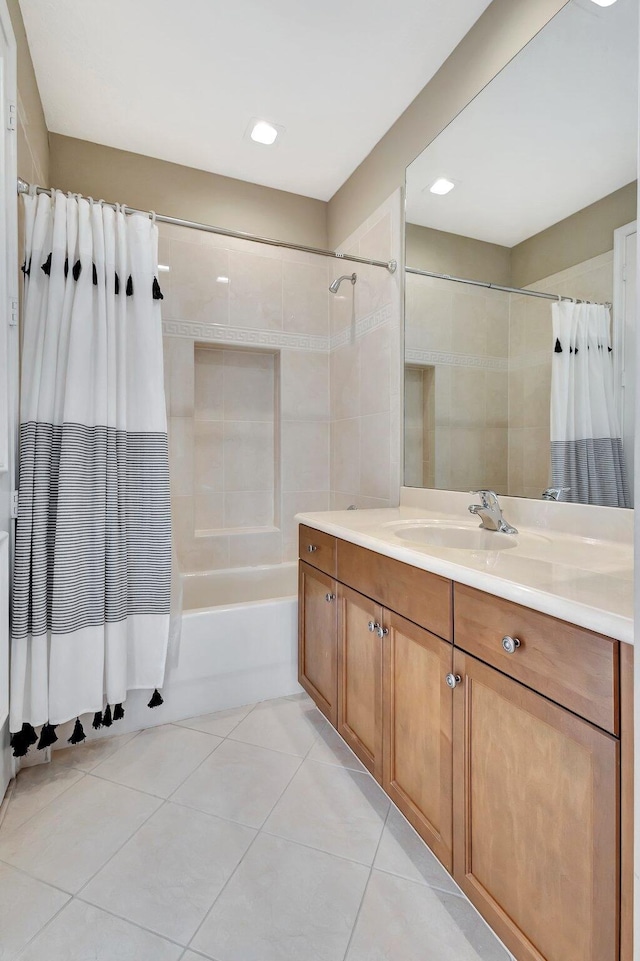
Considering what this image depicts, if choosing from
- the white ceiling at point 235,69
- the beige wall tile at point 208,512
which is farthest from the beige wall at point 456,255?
the beige wall tile at point 208,512

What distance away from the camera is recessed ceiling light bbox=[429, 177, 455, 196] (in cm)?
178

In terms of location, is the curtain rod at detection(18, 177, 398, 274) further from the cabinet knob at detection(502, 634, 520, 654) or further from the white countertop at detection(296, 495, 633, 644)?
the cabinet knob at detection(502, 634, 520, 654)

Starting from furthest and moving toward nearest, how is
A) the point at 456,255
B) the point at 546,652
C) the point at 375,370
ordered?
the point at 375,370 → the point at 456,255 → the point at 546,652

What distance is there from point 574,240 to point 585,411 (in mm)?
488

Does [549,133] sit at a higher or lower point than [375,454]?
higher

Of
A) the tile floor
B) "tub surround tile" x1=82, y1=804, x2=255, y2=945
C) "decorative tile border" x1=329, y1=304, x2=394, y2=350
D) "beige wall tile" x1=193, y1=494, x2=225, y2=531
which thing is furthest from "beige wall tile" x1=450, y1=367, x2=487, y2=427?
"tub surround tile" x1=82, y1=804, x2=255, y2=945

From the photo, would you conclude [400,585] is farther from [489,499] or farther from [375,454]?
Answer: [375,454]

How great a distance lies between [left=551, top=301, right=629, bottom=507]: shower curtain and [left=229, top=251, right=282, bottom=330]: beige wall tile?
5.19 ft

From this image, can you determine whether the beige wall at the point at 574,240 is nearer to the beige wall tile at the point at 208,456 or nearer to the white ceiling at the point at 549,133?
the white ceiling at the point at 549,133

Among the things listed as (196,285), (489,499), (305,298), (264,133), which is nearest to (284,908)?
(489,499)

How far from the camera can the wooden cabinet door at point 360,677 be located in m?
1.31

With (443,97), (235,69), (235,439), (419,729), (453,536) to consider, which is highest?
(235,69)

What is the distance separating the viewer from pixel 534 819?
794mm

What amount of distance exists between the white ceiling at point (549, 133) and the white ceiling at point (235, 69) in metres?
→ 0.34
